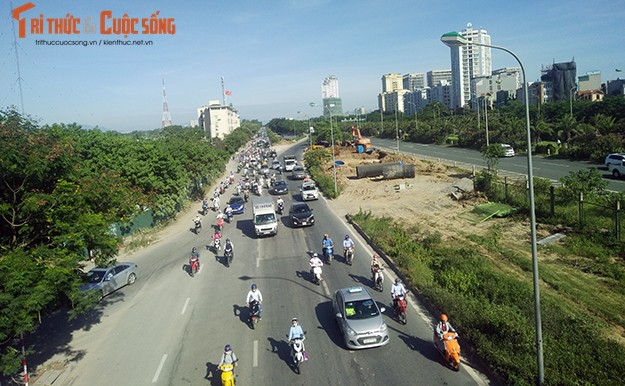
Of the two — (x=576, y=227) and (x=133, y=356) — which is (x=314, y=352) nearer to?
(x=133, y=356)

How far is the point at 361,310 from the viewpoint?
544 inches

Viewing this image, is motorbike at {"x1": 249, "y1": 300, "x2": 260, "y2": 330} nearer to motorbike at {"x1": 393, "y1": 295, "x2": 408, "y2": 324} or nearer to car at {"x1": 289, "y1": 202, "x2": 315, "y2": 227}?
motorbike at {"x1": 393, "y1": 295, "x2": 408, "y2": 324}

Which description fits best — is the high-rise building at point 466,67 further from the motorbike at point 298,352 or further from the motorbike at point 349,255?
the motorbike at point 298,352

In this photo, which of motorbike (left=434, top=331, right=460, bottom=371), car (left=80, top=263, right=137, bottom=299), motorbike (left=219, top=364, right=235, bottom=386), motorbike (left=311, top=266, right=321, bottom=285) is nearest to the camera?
motorbike (left=219, top=364, right=235, bottom=386)

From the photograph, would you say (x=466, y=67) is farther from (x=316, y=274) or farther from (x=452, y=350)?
(x=452, y=350)

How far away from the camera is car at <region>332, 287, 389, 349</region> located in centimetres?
1302

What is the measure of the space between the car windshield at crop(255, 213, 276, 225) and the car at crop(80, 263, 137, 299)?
8.76 metres

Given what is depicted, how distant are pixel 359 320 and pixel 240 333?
4352 mm

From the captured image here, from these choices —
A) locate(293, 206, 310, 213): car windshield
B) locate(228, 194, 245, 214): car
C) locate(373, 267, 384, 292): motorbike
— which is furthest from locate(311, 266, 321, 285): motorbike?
locate(228, 194, 245, 214): car

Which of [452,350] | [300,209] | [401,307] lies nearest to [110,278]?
[401,307]

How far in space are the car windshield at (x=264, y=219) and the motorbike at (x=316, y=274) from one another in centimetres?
997

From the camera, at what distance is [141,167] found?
108ft

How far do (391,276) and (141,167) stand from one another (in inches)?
852

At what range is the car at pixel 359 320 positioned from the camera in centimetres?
1302
